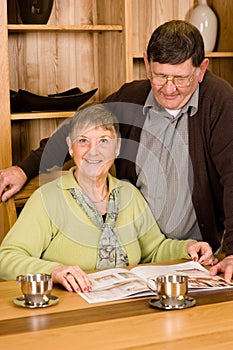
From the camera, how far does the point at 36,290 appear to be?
1862mm

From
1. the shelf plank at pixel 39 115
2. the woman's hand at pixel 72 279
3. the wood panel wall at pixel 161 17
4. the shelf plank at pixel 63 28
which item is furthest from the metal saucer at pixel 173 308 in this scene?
the wood panel wall at pixel 161 17

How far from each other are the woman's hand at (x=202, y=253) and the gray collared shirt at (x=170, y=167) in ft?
0.94

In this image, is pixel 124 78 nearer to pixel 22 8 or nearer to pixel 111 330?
pixel 22 8

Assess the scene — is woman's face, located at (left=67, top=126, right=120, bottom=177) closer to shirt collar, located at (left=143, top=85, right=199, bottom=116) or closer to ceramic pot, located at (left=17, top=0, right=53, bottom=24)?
shirt collar, located at (left=143, top=85, right=199, bottom=116)

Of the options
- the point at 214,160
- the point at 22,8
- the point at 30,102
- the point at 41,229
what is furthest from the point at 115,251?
the point at 22,8

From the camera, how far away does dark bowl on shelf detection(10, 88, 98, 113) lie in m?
3.47

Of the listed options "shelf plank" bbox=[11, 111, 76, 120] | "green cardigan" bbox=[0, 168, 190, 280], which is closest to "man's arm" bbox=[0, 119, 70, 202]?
"green cardigan" bbox=[0, 168, 190, 280]

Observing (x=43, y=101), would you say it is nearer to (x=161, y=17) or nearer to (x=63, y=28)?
(x=63, y=28)

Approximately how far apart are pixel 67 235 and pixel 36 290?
428 millimetres

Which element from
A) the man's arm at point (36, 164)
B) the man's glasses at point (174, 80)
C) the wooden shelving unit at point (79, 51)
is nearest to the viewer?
the man's glasses at point (174, 80)

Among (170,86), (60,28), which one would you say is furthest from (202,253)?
(60,28)

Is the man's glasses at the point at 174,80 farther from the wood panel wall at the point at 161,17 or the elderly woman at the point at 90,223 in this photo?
the wood panel wall at the point at 161,17

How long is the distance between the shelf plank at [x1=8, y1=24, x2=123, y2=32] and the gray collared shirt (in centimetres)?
99

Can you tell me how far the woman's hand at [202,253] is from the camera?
2.25 meters
